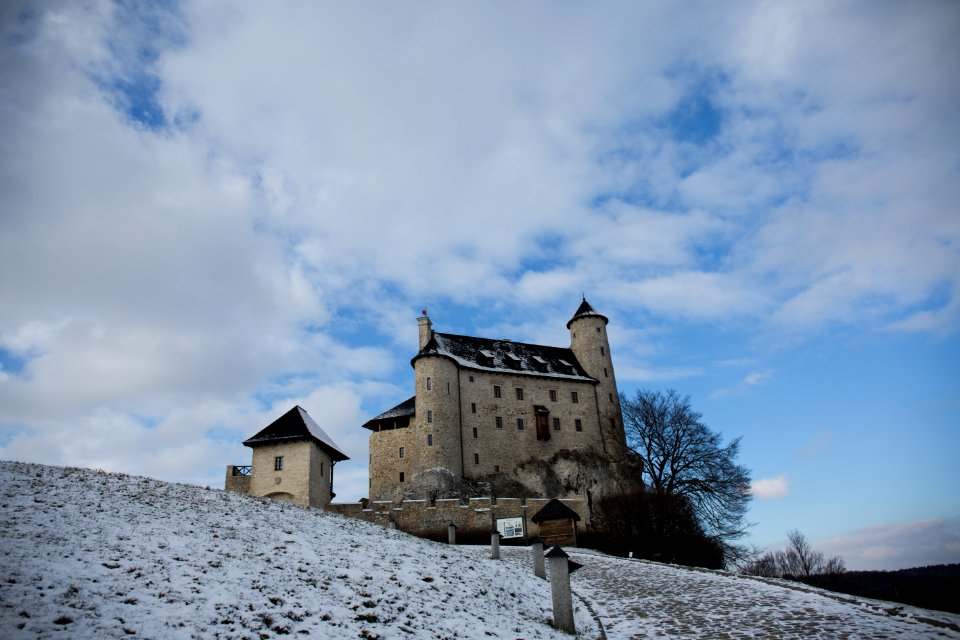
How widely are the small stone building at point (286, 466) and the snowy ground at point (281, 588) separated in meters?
15.9

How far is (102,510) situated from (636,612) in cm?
1277

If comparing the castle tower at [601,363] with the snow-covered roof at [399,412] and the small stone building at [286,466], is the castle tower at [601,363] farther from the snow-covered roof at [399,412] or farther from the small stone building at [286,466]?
the small stone building at [286,466]

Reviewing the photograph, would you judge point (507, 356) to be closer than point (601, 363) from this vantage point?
Yes

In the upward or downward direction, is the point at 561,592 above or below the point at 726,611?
above

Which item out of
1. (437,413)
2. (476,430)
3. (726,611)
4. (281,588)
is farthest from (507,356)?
(281,588)

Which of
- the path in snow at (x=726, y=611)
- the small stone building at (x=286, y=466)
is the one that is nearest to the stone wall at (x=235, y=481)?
the small stone building at (x=286, y=466)

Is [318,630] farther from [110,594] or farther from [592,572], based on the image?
[592,572]

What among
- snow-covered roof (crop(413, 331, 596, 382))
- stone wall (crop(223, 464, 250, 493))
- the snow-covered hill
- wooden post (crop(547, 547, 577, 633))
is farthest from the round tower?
wooden post (crop(547, 547, 577, 633))

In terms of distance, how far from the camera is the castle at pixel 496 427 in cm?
4394

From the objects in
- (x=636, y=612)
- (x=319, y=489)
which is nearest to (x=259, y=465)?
(x=319, y=489)

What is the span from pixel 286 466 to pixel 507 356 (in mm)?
22536

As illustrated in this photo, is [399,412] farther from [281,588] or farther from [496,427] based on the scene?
[281,588]

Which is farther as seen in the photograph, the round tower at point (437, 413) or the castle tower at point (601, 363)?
the castle tower at point (601, 363)

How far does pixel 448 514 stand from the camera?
32000mm
